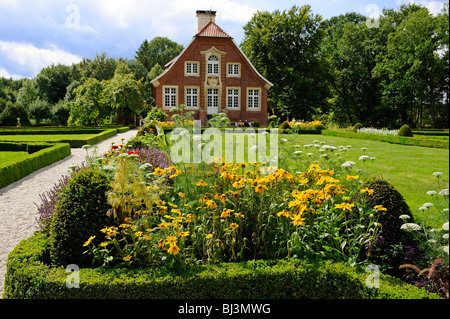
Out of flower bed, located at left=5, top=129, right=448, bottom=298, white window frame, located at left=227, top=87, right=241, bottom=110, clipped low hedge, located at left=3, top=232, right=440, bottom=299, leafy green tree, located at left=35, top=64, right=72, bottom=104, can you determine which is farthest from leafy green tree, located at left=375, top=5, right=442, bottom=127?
leafy green tree, located at left=35, top=64, right=72, bottom=104

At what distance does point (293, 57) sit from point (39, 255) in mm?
31414

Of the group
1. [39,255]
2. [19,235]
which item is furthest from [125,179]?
[19,235]

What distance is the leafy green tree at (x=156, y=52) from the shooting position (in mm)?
52719

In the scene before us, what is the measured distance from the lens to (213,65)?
2897 centimetres

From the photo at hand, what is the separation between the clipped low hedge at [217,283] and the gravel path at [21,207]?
97 cm

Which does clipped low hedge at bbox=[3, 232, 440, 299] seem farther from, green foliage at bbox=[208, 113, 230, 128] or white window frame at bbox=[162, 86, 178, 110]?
white window frame at bbox=[162, 86, 178, 110]

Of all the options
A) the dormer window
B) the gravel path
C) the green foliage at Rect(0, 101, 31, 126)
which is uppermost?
the dormer window

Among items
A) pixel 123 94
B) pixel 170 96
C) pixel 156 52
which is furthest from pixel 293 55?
pixel 156 52

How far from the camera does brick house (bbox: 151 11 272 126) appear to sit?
1121 inches

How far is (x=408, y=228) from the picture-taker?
3.54 m

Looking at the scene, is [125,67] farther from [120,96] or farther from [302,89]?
[302,89]

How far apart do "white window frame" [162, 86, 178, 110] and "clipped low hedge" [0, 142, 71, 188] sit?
49.6 ft

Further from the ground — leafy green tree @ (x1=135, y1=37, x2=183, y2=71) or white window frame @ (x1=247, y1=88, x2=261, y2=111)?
leafy green tree @ (x1=135, y1=37, x2=183, y2=71)

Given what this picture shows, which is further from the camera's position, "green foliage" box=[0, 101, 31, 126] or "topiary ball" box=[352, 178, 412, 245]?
"green foliage" box=[0, 101, 31, 126]
